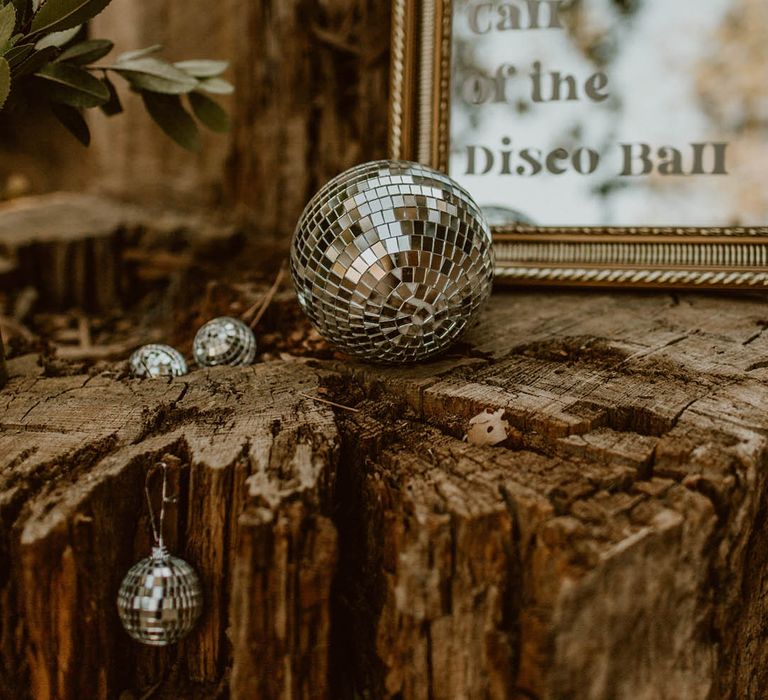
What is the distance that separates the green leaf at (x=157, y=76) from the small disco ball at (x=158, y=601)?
99 cm

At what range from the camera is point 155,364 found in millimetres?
1429

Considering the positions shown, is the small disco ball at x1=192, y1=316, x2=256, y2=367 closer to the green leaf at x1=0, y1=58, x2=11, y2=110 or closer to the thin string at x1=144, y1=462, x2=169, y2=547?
the thin string at x1=144, y1=462, x2=169, y2=547

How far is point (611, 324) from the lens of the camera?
157 centimetres

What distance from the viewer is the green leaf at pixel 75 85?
140 cm

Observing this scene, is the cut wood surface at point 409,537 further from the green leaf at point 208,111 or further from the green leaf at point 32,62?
the green leaf at point 208,111

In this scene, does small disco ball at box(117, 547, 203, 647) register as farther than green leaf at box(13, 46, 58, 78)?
No

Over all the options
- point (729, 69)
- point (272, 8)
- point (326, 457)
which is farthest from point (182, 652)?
point (272, 8)

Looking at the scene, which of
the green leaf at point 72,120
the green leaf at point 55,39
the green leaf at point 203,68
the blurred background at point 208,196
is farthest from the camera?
the blurred background at point 208,196

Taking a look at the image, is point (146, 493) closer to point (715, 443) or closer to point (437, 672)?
point (437, 672)

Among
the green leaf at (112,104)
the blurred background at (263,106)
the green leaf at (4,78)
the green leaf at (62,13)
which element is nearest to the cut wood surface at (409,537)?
the green leaf at (4,78)

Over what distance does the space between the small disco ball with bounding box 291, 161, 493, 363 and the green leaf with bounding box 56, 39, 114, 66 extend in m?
0.58

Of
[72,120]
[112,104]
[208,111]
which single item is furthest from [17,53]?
[208,111]

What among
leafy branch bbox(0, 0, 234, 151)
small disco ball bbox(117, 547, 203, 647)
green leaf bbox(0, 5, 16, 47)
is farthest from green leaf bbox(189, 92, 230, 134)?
small disco ball bbox(117, 547, 203, 647)

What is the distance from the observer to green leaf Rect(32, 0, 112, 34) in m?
1.22
